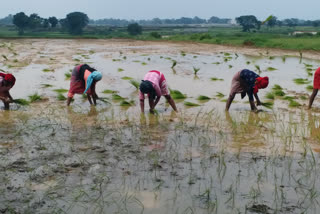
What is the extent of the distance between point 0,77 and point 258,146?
396cm

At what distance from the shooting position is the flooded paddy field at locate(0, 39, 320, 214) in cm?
311

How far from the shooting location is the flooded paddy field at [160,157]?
3.11m

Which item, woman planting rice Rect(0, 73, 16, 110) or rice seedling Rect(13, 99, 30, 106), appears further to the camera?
rice seedling Rect(13, 99, 30, 106)

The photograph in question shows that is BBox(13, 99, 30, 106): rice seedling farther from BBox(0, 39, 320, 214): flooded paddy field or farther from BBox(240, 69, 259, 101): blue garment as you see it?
BBox(240, 69, 259, 101): blue garment

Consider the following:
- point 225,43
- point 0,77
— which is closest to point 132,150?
point 0,77

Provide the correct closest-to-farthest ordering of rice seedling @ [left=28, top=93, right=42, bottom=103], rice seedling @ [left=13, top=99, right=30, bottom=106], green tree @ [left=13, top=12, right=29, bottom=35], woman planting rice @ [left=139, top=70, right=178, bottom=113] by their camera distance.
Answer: woman planting rice @ [left=139, top=70, right=178, bottom=113]
rice seedling @ [left=13, top=99, right=30, bottom=106]
rice seedling @ [left=28, top=93, right=42, bottom=103]
green tree @ [left=13, top=12, right=29, bottom=35]

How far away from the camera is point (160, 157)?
162 inches

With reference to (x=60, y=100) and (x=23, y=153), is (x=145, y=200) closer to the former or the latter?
(x=23, y=153)

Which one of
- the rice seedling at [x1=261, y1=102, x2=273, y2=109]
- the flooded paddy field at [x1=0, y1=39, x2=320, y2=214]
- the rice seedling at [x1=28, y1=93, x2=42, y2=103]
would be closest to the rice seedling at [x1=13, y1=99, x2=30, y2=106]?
the flooded paddy field at [x1=0, y1=39, x2=320, y2=214]

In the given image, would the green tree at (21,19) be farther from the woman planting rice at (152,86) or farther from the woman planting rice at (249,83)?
the woman planting rice at (249,83)

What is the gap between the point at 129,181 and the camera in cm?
348

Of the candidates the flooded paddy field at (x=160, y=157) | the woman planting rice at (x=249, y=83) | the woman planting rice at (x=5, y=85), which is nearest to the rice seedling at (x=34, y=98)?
the flooded paddy field at (x=160, y=157)

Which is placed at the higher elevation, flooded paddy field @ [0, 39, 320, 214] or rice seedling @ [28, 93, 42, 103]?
rice seedling @ [28, 93, 42, 103]

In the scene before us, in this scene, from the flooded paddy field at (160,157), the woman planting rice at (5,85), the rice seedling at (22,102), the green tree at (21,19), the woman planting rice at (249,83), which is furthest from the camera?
the green tree at (21,19)
